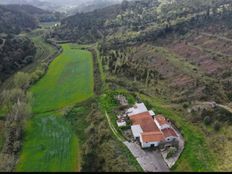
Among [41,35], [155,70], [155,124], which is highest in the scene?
[155,124]

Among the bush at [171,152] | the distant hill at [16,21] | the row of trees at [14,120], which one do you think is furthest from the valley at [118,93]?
the distant hill at [16,21]

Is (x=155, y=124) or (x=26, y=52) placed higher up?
(x=155, y=124)

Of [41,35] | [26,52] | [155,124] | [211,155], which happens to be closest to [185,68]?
[155,124]

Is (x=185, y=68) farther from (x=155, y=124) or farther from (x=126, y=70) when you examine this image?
(x=155, y=124)

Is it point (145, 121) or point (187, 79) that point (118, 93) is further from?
point (187, 79)

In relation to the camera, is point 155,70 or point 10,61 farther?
point 10,61

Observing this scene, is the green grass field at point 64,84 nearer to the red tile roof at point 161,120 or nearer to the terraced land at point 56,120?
the terraced land at point 56,120
